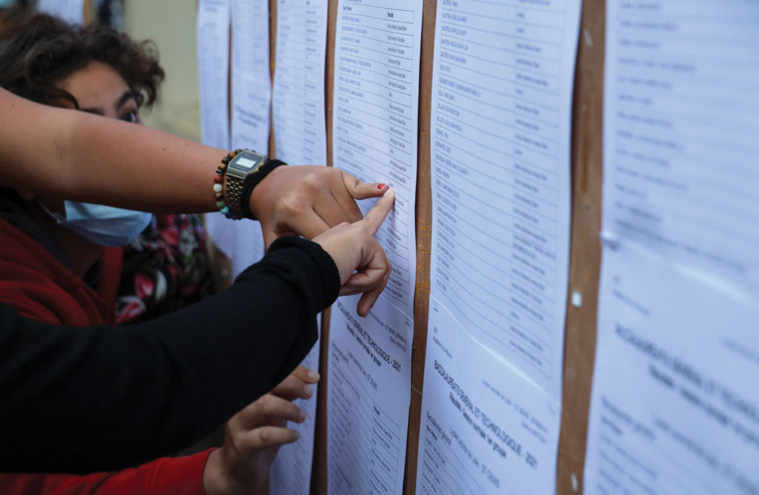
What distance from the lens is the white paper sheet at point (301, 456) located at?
2.79ft

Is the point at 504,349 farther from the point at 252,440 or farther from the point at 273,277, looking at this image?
the point at 252,440

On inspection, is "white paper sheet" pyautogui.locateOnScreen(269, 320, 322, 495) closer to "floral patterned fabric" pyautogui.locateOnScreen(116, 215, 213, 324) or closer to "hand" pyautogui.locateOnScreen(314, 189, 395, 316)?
"hand" pyautogui.locateOnScreen(314, 189, 395, 316)

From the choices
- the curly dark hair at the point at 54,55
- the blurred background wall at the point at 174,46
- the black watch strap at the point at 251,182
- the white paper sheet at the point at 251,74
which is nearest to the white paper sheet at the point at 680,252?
the black watch strap at the point at 251,182

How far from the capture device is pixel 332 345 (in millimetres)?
778

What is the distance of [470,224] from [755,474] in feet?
0.78

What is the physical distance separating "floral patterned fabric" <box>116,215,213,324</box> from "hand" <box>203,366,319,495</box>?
577mm

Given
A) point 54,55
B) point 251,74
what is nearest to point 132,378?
point 251,74

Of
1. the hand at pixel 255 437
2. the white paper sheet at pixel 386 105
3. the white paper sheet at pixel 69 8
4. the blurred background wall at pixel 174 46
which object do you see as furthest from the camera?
the blurred background wall at pixel 174 46

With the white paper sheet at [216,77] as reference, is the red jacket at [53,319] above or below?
below

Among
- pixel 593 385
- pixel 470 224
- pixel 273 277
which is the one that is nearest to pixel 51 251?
pixel 273 277

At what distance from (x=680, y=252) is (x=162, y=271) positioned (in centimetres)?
124

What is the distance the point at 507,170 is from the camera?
1.25 feet

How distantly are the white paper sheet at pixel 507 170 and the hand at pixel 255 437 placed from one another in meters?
0.34

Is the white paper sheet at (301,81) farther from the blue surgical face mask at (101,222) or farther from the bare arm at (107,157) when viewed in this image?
the blue surgical face mask at (101,222)
